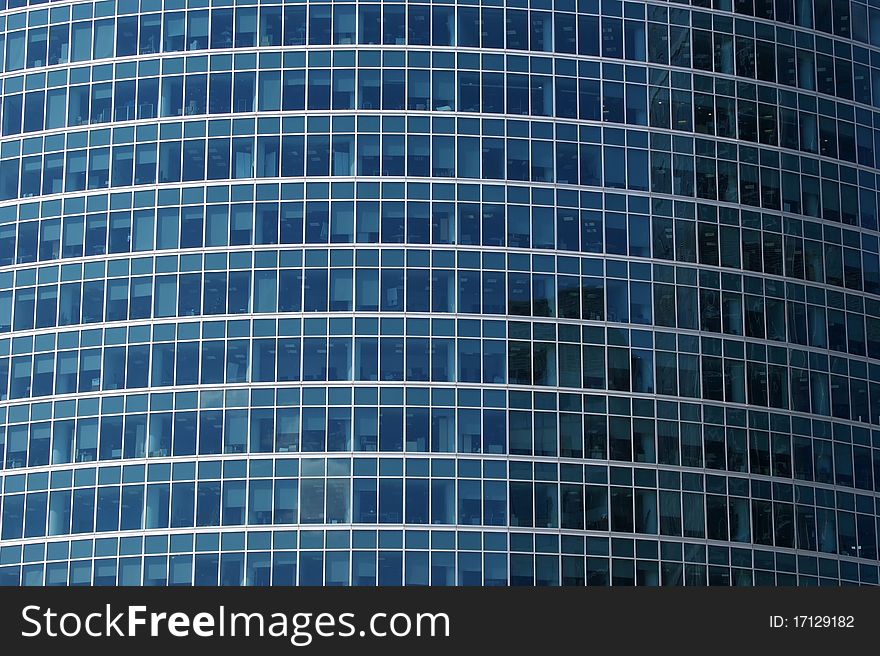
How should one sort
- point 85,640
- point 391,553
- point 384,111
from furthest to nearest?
point 384,111
point 391,553
point 85,640

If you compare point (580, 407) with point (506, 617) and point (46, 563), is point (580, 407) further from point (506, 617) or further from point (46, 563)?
point (506, 617)

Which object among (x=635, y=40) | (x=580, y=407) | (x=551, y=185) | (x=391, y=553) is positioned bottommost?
(x=391, y=553)

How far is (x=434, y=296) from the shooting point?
106625 millimetres

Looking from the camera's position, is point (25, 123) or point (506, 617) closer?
point (506, 617)

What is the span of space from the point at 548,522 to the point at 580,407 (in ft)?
20.8

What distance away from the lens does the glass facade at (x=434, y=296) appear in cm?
10375

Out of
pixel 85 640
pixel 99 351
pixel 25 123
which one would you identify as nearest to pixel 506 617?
pixel 85 640

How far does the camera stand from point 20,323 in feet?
360

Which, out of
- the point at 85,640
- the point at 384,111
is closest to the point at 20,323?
the point at 384,111

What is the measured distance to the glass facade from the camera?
4085 inches

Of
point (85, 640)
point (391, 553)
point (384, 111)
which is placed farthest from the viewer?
point (384, 111)

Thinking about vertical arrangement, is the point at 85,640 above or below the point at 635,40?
below

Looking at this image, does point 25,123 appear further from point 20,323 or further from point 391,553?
point 391,553

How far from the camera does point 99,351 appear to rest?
353ft
